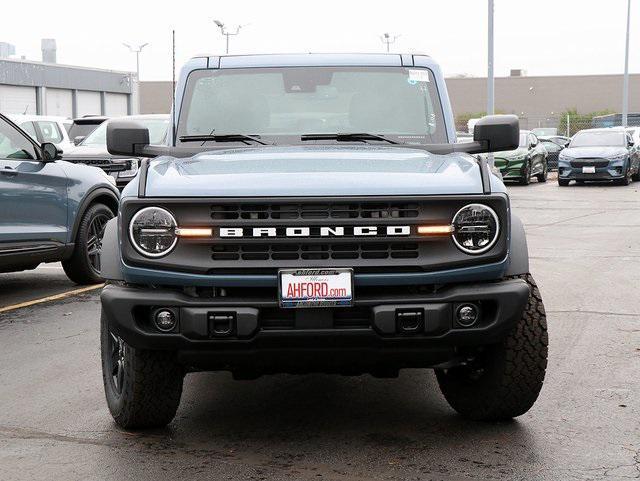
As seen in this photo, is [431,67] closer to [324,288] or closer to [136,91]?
[324,288]

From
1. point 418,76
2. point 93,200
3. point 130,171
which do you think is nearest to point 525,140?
point 130,171

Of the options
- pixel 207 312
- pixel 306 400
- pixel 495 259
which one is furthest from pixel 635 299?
pixel 207 312

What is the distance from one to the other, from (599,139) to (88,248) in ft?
74.4

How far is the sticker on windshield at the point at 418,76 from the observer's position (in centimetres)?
643

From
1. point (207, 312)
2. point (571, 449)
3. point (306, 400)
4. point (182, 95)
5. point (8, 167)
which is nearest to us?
point (207, 312)

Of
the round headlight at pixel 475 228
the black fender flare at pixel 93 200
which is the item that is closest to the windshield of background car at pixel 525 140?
the black fender flare at pixel 93 200

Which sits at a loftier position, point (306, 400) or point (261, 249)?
point (261, 249)

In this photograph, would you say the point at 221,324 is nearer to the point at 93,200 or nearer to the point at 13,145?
the point at 13,145

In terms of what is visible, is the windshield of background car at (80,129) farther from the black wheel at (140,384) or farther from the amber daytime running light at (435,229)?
the amber daytime running light at (435,229)

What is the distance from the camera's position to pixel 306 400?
19.6 ft

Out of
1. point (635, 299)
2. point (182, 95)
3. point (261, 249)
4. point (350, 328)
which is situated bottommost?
point (635, 299)

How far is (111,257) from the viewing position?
16.3 ft

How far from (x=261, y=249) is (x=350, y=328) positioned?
498mm

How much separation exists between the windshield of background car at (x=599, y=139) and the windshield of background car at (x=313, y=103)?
→ 2521 cm
